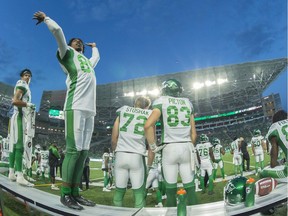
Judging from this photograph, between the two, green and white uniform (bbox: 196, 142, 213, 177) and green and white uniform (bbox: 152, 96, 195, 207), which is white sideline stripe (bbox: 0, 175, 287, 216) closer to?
green and white uniform (bbox: 152, 96, 195, 207)

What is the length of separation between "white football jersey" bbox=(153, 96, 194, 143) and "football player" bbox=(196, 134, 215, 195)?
0.10 meters

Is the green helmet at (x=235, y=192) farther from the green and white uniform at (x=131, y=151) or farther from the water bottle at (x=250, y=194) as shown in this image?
the green and white uniform at (x=131, y=151)

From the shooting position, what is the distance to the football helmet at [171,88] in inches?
55.3

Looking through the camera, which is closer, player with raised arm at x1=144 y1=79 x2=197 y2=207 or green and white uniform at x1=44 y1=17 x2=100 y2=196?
green and white uniform at x1=44 y1=17 x2=100 y2=196

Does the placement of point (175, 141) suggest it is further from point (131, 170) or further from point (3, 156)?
point (3, 156)

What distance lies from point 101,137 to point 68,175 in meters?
0.21

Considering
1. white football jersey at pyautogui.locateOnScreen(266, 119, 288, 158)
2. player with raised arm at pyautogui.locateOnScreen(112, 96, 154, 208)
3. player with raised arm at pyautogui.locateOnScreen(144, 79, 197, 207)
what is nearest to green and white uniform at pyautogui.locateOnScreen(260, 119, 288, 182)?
white football jersey at pyautogui.locateOnScreen(266, 119, 288, 158)

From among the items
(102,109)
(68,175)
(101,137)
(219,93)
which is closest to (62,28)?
(102,109)

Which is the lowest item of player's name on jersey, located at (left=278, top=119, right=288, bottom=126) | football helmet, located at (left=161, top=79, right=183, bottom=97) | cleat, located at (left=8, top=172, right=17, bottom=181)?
cleat, located at (left=8, top=172, right=17, bottom=181)

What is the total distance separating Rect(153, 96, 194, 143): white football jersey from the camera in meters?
1.51

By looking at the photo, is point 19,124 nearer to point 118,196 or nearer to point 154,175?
point 118,196

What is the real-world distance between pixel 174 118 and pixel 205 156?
0.97ft

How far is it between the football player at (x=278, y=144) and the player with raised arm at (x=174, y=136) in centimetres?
34

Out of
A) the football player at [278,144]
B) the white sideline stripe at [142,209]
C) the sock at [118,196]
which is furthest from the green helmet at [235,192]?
the sock at [118,196]
